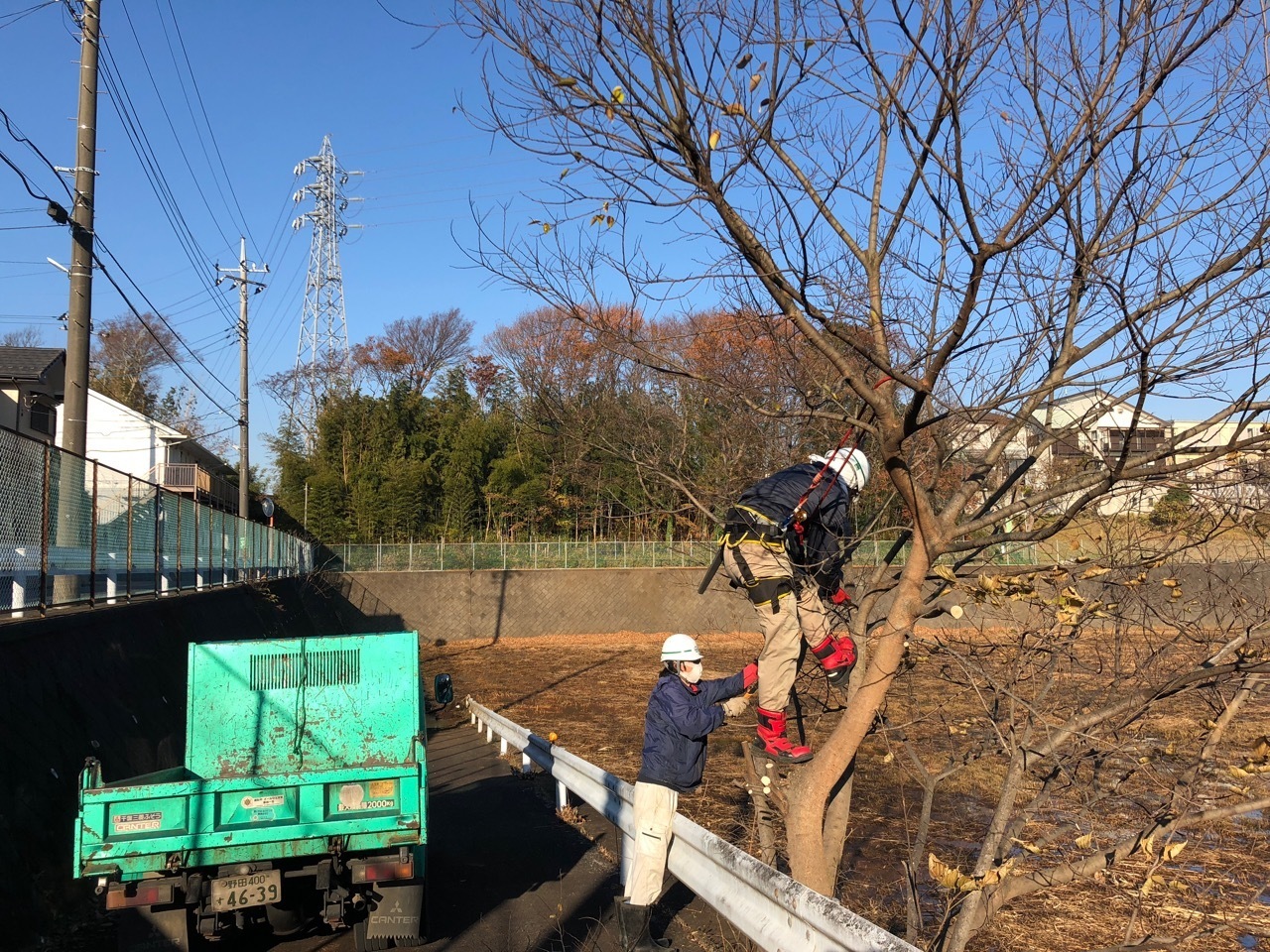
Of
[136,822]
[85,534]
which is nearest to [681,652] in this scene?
[136,822]

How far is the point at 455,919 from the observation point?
766cm

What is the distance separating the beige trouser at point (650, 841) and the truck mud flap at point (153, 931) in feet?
9.06

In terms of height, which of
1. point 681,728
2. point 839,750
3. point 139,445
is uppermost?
point 139,445

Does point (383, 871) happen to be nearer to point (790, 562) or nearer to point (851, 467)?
point (790, 562)

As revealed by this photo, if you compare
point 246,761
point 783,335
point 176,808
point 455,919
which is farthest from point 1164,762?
point 246,761

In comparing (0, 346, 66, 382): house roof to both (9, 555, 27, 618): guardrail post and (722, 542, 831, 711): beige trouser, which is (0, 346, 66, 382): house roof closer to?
(9, 555, 27, 618): guardrail post

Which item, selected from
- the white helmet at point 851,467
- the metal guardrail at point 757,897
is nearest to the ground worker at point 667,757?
the metal guardrail at point 757,897

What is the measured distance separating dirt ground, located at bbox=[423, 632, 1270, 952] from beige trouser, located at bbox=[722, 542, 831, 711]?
29 cm

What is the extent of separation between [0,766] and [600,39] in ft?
21.3

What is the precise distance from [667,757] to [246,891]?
2755 mm

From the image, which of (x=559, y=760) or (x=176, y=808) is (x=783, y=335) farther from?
(x=559, y=760)

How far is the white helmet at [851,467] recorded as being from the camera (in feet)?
18.2

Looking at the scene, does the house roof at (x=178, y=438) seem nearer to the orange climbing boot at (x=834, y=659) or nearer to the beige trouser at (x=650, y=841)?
the beige trouser at (x=650, y=841)

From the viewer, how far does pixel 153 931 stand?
6703 mm
